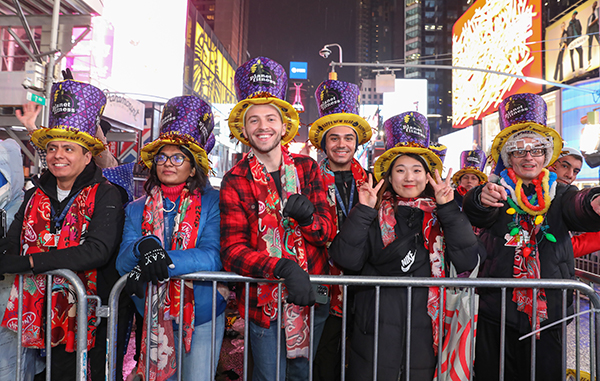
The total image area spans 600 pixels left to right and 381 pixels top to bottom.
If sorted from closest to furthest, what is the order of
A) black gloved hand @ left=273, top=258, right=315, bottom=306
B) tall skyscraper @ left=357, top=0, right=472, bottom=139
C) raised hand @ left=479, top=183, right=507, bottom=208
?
1. black gloved hand @ left=273, top=258, right=315, bottom=306
2. raised hand @ left=479, top=183, right=507, bottom=208
3. tall skyscraper @ left=357, top=0, right=472, bottom=139

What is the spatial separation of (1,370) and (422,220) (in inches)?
123

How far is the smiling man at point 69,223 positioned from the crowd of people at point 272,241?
10mm

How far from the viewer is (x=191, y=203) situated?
2902 mm

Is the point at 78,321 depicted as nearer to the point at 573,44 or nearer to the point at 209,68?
the point at 573,44

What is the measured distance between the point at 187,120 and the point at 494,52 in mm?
28174

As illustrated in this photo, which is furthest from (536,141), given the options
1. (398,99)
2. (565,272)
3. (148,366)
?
(398,99)

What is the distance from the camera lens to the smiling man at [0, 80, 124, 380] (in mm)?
2711

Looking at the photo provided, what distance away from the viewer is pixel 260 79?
120 inches

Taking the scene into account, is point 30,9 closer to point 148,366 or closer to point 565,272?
point 148,366

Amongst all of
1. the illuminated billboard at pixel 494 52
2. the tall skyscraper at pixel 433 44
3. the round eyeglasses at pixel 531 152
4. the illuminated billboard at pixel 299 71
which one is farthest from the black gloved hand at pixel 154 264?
the tall skyscraper at pixel 433 44

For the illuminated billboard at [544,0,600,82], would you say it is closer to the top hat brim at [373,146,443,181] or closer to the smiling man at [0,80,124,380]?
the top hat brim at [373,146,443,181]

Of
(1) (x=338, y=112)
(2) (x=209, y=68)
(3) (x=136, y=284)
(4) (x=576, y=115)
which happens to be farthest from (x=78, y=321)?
(2) (x=209, y=68)

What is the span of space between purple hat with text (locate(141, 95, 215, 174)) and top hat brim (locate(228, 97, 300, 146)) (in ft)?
0.93

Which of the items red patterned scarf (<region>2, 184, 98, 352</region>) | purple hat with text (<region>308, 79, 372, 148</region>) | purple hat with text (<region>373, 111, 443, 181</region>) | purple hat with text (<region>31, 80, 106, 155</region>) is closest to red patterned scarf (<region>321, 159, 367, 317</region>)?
purple hat with text (<region>373, 111, 443, 181</region>)
